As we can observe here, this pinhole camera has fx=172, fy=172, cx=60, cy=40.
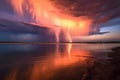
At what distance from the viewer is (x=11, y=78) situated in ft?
15.9

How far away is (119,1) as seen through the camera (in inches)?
465

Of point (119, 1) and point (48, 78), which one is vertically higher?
point (119, 1)

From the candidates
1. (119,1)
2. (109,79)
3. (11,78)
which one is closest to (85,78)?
(109,79)

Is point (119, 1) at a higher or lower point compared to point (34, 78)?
higher

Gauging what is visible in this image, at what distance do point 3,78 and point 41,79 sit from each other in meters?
1.07

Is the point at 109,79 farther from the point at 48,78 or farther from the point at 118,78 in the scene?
the point at 48,78

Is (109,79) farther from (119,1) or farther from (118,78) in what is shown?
(119,1)

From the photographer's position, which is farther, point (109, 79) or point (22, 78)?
point (22, 78)

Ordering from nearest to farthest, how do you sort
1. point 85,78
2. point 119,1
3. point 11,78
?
point 85,78
point 11,78
point 119,1

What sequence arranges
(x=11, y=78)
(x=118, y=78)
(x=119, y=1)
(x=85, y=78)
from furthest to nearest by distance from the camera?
(x=119, y=1)
(x=11, y=78)
(x=85, y=78)
(x=118, y=78)

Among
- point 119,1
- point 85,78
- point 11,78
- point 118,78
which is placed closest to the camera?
point 118,78

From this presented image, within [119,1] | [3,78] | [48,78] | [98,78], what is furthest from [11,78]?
[119,1]

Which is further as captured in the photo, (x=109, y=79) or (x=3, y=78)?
(x=3, y=78)

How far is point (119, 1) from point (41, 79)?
9240 mm
